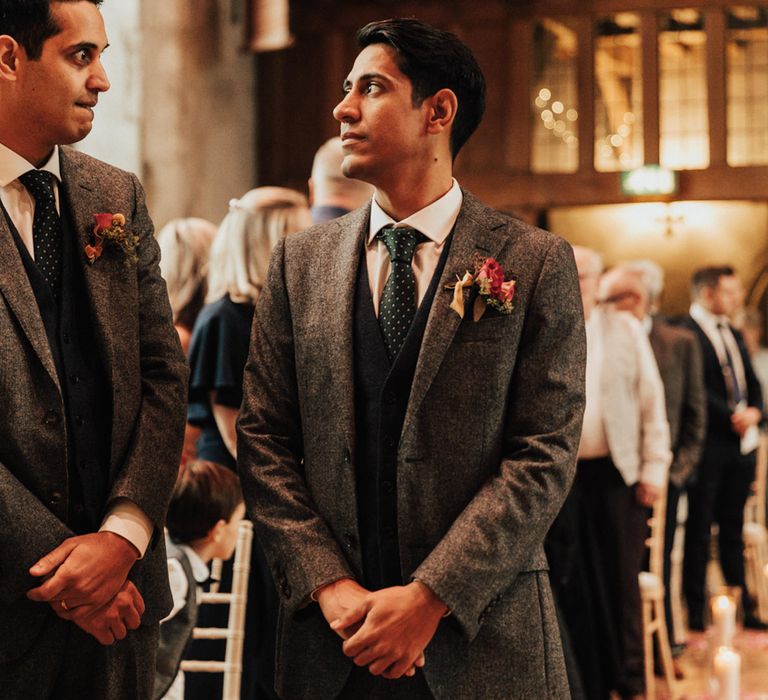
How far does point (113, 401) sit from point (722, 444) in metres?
5.80

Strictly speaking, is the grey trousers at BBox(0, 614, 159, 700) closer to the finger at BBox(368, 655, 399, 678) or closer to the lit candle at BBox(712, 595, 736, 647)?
the finger at BBox(368, 655, 399, 678)

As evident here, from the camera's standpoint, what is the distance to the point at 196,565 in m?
3.62

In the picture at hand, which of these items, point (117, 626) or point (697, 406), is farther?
point (697, 406)

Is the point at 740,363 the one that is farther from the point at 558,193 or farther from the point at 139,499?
the point at 139,499

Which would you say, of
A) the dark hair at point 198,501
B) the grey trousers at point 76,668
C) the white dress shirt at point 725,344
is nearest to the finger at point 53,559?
the grey trousers at point 76,668

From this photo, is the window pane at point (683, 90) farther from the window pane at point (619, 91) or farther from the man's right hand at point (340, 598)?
the man's right hand at point (340, 598)

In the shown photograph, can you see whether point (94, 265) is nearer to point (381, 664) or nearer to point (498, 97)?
point (381, 664)

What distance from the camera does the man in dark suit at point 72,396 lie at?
227 centimetres

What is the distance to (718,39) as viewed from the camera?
1035cm

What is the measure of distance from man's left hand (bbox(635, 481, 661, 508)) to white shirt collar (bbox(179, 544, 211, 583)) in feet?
7.65

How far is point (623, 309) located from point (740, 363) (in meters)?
2.34

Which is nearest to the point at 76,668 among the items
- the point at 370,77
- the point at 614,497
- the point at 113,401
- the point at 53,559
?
the point at 53,559

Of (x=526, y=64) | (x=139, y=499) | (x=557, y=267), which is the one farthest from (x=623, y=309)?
Result: (x=526, y=64)

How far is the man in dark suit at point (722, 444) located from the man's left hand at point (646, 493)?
7.40 ft
